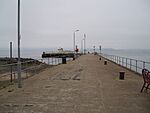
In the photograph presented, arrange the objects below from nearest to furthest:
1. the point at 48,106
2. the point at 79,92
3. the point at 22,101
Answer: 1. the point at 48,106
2. the point at 22,101
3. the point at 79,92

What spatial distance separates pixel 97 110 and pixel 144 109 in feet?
Result: 4.68

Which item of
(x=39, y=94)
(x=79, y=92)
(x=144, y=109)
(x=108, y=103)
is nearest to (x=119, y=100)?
(x=108, y=103)

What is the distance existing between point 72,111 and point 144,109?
85.2 inches

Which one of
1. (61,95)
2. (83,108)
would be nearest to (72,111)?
(83,108)

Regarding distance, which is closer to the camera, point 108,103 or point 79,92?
point 108,103

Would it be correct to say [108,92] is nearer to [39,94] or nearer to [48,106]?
[39,94]

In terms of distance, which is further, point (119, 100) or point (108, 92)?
point (108, 92)

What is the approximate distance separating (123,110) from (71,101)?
6.67 ft

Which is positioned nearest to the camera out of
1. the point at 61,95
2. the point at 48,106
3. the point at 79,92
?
the point at 48,106

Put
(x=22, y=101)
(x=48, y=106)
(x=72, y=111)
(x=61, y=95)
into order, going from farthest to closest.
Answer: (x=61, y=95)
(x=22, y=101)
(x=48, y=106)
(x=72, y=111)

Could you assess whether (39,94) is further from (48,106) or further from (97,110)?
(97,110)

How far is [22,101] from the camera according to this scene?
375 inches

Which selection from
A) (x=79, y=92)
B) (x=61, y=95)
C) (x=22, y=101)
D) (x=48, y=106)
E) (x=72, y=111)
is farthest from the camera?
(x=79, y=92)

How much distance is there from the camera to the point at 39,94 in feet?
36.3
